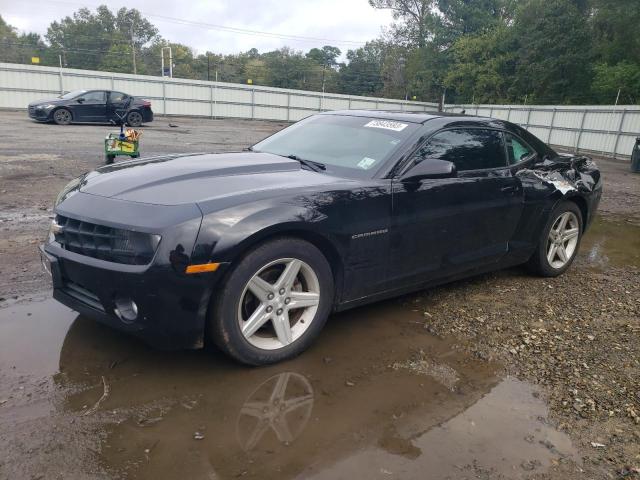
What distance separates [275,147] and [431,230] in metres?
1.51

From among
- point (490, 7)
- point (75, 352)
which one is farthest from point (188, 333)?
point (490, 7)

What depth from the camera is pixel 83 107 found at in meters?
18.8

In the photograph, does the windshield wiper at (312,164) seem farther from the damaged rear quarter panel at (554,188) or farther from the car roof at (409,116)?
the damaged rear quarter panel at (554,188)

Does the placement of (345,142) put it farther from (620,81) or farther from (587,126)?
(620,81)

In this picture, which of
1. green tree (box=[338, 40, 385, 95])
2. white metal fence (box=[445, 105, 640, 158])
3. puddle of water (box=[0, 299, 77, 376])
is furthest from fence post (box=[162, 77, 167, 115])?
green tree (box=[338, 40, 385, 95])

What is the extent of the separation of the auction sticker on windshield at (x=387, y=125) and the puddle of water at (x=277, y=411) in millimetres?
1639

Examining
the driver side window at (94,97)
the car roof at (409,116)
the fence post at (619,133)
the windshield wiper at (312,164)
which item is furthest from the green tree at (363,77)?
the windshield wiper at (312,164)

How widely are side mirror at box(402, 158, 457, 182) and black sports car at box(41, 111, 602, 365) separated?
11 millimetres

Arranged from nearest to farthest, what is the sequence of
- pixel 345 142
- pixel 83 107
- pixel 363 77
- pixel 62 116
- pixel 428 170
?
1. pixel 428 170
2. pixel 345 142
3. pixel 62 116
4. pixel 83 107
5. pixel 363 77

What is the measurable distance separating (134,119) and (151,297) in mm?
19595

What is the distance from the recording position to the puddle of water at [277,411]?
7.63 ft

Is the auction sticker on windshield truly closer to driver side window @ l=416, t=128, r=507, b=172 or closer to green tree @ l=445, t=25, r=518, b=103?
driver side window @ l=416, t=128, r=507, b=172

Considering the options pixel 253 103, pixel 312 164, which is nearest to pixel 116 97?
pixel 253 103

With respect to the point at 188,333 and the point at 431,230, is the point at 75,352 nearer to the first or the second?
the point at 188,333
